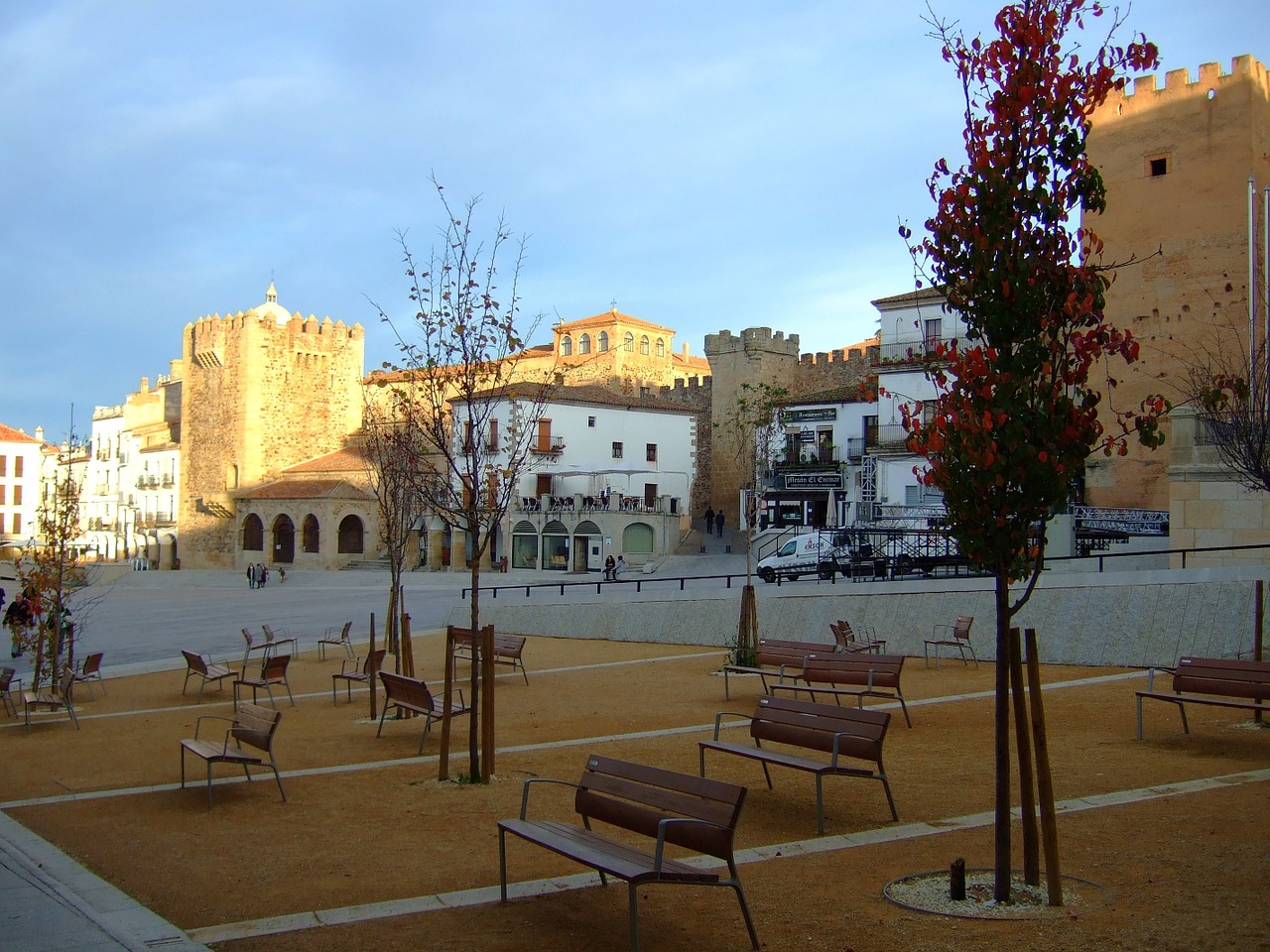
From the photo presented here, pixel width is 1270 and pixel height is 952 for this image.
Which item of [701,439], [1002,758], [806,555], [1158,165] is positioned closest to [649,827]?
[1002,758]

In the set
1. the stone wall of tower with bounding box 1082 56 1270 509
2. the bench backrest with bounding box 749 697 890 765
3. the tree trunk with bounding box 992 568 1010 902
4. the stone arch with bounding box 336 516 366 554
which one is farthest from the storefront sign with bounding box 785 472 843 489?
the tree trunk with bounding box 992 568 1010 902

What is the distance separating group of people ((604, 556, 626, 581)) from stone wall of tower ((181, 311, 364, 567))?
20.8 metres

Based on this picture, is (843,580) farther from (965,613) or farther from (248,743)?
(248,743)

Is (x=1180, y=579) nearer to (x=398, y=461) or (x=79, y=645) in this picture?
(x=398, y=461)

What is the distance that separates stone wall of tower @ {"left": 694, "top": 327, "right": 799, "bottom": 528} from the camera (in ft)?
165

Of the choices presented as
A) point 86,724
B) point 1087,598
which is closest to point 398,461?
point 86,724

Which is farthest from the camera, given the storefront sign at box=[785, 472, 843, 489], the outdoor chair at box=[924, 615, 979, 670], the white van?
the storefront sign at box=[785, 472, 843, 489]

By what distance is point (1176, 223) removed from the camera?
1196 inches

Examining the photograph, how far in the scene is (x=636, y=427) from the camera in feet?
165

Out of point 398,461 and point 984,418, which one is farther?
point 398,461

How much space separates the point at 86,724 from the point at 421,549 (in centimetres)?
3762

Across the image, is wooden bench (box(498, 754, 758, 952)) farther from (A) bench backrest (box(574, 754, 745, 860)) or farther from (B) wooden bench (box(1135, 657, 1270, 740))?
(B) wooden bench (box(1135, 657, 1270, 740))

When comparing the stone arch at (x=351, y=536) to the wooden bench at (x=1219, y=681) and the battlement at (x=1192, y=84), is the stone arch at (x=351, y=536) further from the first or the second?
the wooden bench at (x=1219, y=681)

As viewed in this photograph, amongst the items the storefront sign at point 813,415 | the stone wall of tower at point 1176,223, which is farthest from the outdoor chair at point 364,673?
the storefront sign at point 813,415
